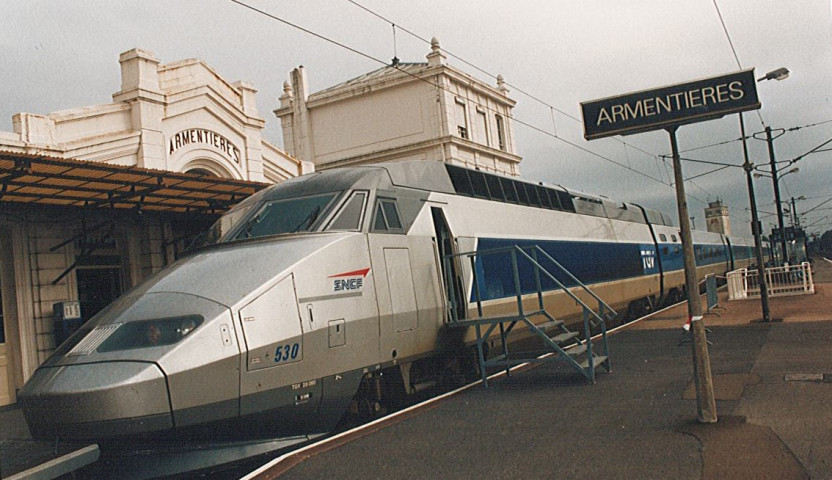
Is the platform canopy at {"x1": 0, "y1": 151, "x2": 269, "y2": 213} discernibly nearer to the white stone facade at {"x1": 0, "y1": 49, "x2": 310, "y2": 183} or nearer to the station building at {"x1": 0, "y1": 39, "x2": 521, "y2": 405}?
the station building at {"x1": 0, "y1": 39, "x2": 521, "y2": 405}

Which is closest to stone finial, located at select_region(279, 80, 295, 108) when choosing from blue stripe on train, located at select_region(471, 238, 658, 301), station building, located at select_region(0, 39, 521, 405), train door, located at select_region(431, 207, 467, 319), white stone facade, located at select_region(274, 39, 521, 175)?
white stone facade, located at select_region(274, 39, 521, 175)

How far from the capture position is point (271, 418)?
710 centimetres

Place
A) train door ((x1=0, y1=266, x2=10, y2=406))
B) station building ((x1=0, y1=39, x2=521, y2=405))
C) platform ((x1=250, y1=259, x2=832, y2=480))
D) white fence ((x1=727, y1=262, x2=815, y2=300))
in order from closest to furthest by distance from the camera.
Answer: platform ((x1=250, y1=259, x2=832, y2=480)) < station building ((x1=0, y1=39, x2=521, y2=405)) < train door ((x1=0, y1=266, x2=10, y2=406)) < white fence ((x1=727, y1=262, x2=815, y2=300))

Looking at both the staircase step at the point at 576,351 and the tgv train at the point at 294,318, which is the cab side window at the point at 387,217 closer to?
the tgv train at the point at 294,318

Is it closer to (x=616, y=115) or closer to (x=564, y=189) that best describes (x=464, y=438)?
(x=616, y=115)

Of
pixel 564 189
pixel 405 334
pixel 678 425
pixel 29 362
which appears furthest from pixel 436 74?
pixel 678 425

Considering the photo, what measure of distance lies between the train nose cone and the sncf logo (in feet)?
7.47

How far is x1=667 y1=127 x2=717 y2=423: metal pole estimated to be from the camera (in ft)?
22.2

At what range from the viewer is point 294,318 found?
731cm

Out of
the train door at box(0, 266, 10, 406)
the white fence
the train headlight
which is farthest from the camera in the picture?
the white fence

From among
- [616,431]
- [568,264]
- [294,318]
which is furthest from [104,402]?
[568,264]

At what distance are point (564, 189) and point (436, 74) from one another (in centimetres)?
2038

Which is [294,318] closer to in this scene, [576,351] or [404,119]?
[576,351]

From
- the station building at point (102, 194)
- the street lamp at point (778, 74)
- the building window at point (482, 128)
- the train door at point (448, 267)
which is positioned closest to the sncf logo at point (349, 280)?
the train door at point (448, 267)
